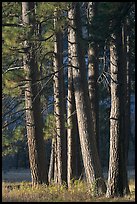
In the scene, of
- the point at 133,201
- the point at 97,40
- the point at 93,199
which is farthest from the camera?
the point at 93,199

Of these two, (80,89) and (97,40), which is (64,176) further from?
(97,40)

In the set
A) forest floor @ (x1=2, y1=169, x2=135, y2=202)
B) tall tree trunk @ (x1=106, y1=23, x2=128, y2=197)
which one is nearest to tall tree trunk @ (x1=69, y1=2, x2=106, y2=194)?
forest floor @ (x1=2, y1=169, x2=135, y2=202)

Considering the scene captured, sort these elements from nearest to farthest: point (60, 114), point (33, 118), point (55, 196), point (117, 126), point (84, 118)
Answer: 1. point (117, 126)
2. point (55, 196)
3. point (84, 118)
4. point (33, 118)
5. point (60, 114)

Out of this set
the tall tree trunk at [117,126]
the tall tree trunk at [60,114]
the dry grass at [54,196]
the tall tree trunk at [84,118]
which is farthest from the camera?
the tall tree trunk at [60,114]

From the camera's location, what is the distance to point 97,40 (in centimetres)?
1259

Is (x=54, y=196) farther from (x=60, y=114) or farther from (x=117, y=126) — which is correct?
(x=60, y=114)

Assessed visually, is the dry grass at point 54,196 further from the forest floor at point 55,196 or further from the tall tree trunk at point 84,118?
the tall tree trunk at point 84,118

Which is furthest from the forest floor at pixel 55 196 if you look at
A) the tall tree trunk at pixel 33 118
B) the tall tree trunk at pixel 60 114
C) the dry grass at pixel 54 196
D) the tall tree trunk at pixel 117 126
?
the tall tree trunk at pixel 60 114

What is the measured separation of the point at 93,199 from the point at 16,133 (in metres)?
4.60

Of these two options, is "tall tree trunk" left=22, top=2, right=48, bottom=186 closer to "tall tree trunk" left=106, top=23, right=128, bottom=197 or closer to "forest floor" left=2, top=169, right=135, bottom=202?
"forest floor" left=2, top=169, right=135, bottom=202

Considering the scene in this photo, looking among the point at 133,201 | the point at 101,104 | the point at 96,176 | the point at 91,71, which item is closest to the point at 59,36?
the point at 91,71

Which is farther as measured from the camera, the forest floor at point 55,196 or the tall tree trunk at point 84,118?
the tall tree trunk at point 84,118

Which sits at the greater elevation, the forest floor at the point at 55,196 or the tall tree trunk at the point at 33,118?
the tall tree trunk at the point at 33,118

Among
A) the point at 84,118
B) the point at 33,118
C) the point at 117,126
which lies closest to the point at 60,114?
the point at 33,118
